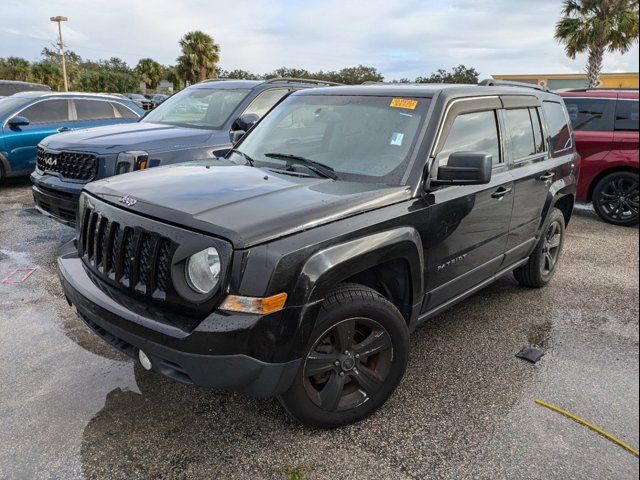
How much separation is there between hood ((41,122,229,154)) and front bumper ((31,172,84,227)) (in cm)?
39

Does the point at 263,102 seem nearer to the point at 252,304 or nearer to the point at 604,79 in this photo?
the point at 604,79

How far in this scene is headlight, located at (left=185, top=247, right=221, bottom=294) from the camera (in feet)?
7.47

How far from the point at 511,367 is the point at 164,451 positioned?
2301 mm

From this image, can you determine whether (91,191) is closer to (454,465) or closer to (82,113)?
(454,465)

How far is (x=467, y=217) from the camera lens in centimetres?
332

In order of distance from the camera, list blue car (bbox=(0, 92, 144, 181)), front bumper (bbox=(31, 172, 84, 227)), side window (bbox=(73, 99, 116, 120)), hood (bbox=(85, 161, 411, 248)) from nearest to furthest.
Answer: hood (bbox=(85, 161, 411, 248)) < front bumper (bbox=(31, 172, 84, 227)) < blue car (bbox=(0, 92, 144, 181)) < side window (bbox=(73, 99, 116, 120))

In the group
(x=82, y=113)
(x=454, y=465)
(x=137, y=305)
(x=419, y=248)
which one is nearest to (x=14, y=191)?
(x=82, y=113)

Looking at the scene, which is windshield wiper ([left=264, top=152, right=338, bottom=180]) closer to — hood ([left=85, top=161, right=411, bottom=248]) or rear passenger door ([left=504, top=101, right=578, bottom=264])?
hood ([left=85, top=161, right=411, bottom=248])

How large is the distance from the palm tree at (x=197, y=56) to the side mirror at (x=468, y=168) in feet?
123

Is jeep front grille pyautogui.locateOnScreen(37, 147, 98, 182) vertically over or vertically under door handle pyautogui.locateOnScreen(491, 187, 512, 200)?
over

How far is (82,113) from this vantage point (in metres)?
9.04

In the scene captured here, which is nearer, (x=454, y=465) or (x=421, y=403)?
(x=454, y=465)

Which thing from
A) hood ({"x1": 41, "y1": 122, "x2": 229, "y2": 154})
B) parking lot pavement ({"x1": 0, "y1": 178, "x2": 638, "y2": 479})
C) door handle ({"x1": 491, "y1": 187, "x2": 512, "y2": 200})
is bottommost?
parking lot pavement ({"x1": 0, "y1": 178, "x2": 638, "y2": 479})

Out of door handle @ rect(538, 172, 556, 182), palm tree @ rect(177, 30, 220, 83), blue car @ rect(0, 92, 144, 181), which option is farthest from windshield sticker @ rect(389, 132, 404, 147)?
palm tree @ rect(177, 30, 220, 83)
